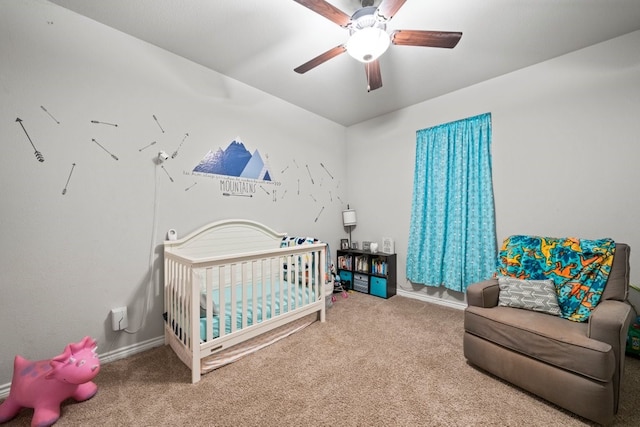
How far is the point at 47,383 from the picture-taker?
129cm

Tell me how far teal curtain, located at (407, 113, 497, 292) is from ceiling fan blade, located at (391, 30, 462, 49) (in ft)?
4.87

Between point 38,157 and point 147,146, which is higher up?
point 147,146

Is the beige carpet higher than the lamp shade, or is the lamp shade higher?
the lamp shade

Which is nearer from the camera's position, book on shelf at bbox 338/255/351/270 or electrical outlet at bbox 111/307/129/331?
electrical outlet at bbox 111/307/129/331

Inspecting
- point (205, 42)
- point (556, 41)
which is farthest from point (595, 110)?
point (205, 42)

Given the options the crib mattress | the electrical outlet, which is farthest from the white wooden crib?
the electrical outlet

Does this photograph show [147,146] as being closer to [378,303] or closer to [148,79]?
[148,79]

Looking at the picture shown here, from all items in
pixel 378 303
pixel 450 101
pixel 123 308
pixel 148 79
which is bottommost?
pixel 378 303

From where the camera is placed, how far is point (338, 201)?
3791 millimetres

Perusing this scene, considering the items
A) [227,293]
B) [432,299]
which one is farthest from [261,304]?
[432,299]

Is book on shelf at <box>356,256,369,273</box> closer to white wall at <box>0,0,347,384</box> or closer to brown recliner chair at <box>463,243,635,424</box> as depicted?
brown recliner chair at <box>463,243,635,424</box>

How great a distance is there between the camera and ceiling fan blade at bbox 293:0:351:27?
1297 mm

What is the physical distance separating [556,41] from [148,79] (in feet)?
11.3

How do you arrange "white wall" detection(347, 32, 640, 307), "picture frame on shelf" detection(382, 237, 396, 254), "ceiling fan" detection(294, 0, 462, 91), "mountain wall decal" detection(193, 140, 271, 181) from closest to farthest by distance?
"ceiling fan" detection(294, 0, 462, 91)
"white wall" detection(347, 32, 640, 307)
"mountain wall decal" detection(193, 140, 271, 181)
"picture frame on shelf" detection(382, 237, 396, 254)
